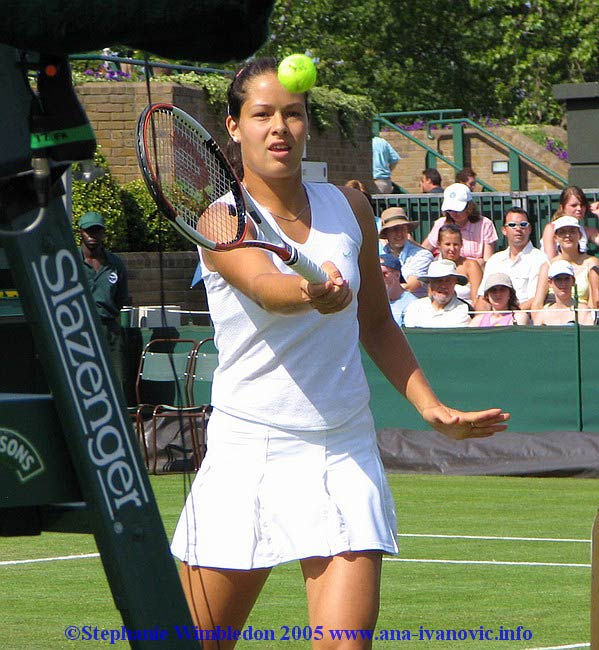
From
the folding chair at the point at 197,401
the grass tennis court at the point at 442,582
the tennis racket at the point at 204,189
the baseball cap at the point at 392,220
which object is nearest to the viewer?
the tennis racket at the point at 204,189

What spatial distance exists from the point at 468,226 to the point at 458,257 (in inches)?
58.9

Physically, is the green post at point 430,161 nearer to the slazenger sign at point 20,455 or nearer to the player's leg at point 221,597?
the player's leg at point 221,597

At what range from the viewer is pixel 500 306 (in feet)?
42.8

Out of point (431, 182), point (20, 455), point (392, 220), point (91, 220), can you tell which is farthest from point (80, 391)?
point (431, 182)

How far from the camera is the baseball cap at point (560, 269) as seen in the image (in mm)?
12352

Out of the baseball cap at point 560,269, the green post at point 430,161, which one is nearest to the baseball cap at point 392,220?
the baseball cap at point 560,269

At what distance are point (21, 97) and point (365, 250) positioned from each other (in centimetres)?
190

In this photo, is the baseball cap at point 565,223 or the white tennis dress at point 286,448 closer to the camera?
the white tennis dress at point 286,448

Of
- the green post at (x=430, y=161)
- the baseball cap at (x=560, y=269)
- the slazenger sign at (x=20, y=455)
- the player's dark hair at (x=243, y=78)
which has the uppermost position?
the player's dark hair at (x=243, y=78)

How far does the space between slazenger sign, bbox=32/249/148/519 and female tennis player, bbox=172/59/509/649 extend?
1.24 metres

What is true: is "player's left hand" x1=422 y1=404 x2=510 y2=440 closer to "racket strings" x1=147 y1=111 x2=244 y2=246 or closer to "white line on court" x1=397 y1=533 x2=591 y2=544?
"racket strings" x1=147 y1=111 x2=244 y2=246

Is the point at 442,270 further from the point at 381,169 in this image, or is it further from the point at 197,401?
the point at 381,169

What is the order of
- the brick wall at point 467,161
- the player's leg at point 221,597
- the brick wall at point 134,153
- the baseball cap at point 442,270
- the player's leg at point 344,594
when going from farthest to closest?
1. the brick wall at point 467,161
2. the brick wall at point 134,153
3. the baseball cap at point 442,270
4. the player's leg at point 221,597
5. the player's leg at point 344,594

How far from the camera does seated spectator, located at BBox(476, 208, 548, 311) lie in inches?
522
